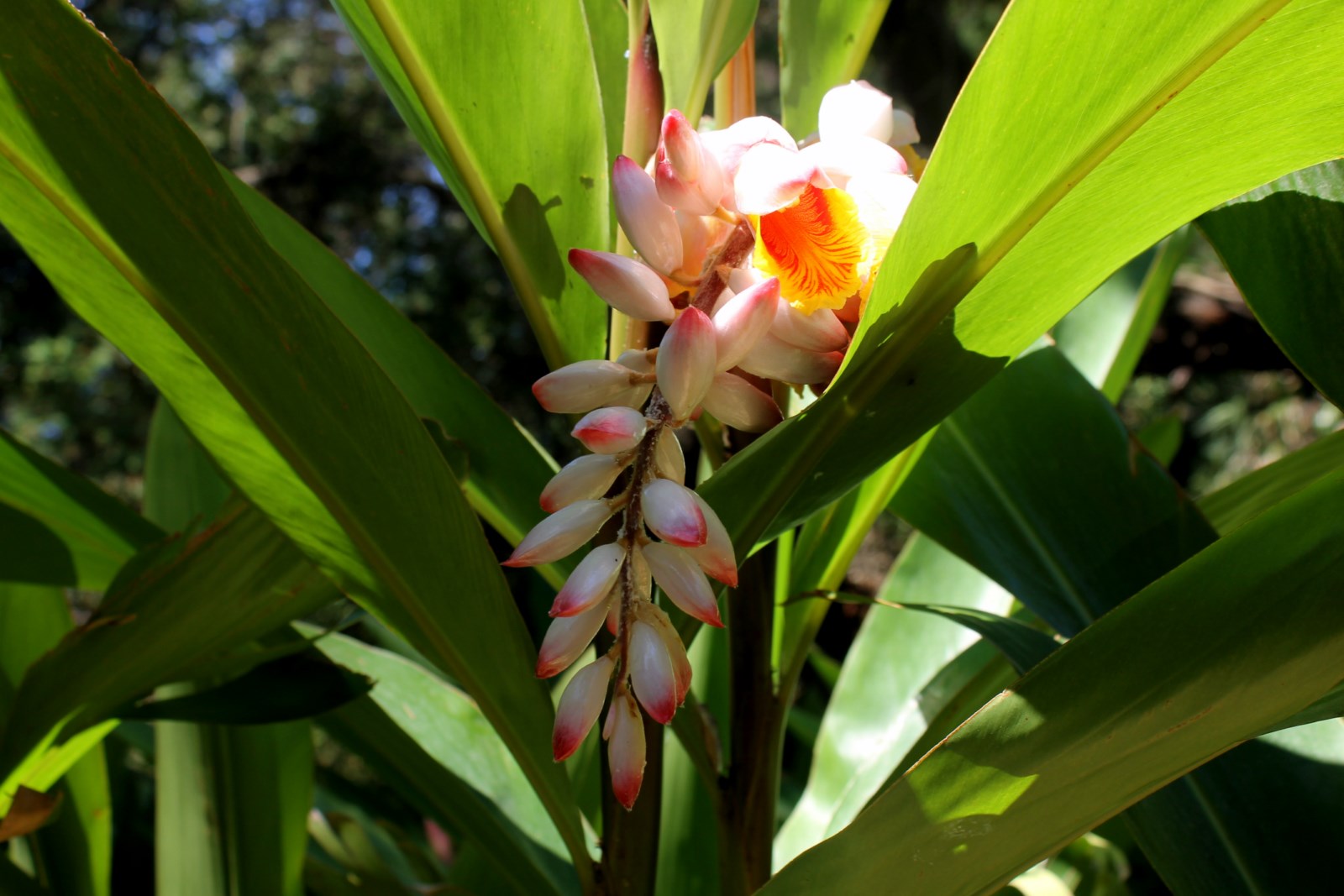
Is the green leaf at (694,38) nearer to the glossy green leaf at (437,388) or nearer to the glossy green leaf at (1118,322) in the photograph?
the glossy green leaf at (437,388)

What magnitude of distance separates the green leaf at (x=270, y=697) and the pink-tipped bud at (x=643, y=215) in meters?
0.38

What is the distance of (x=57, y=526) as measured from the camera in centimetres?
69

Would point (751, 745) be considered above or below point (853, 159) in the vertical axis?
below

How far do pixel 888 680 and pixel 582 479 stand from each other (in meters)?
0.68

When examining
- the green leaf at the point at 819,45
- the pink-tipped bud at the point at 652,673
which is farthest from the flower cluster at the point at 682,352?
the green leaf at the point at 819,45

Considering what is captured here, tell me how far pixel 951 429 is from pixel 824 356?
1.08 feet

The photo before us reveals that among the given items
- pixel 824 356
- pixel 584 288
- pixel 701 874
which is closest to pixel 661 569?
pixel 824 356

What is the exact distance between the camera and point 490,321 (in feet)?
13.7

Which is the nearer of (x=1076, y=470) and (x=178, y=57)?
(x=1076, y=470)

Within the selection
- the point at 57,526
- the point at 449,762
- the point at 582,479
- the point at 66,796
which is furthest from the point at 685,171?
the point at 66,796

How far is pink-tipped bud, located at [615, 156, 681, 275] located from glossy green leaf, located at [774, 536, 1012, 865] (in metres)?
0.58

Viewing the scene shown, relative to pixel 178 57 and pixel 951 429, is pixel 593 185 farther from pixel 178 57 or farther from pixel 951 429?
pixel 178 57

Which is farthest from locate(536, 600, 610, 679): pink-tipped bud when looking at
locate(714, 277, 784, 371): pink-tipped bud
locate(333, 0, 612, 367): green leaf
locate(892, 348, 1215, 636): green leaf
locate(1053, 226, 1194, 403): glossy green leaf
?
locate(1053, 226, 1194, 403): glossy green leaf

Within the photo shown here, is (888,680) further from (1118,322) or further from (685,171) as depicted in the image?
(685,171)
